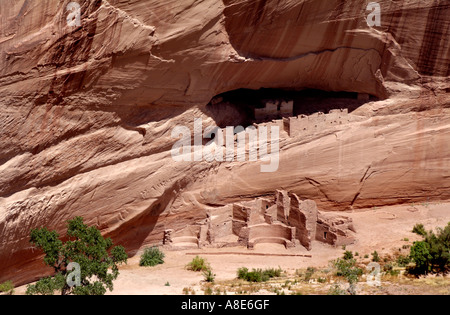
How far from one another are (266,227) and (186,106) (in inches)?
156

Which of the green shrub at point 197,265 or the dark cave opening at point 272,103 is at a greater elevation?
the dark cave opening at point 272,103

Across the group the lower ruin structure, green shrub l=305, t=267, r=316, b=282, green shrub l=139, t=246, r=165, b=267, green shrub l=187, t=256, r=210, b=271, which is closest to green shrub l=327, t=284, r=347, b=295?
green shrub l=305, t=267, r=316, b=282

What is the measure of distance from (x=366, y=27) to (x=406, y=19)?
1072 millimetres

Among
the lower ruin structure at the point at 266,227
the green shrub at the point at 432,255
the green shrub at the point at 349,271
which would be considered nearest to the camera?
the green shrub at the point at 349,271

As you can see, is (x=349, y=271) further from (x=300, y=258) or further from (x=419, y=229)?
(x=419, y=229)

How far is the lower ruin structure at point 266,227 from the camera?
19.4 meters

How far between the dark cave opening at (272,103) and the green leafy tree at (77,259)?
5267 millimetres

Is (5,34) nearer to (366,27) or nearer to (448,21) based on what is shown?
(366,27)

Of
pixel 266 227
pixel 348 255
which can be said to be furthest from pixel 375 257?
pixel 266 227

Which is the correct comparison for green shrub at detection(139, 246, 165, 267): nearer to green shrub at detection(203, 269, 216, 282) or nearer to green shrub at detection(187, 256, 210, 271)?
green shrub at detection(187, 256, 210, 271)

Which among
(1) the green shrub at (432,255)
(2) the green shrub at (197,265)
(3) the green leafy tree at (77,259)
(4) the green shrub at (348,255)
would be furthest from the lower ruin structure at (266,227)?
(3) the green leafy tree at (77,259)

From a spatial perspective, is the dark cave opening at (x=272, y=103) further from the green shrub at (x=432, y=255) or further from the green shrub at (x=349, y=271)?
the green shrub at (x=432, y=255)

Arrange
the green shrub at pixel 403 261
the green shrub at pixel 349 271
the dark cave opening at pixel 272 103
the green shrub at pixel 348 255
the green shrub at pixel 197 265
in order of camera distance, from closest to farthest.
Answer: the green shrub at pixel 349 271 → the green shrub at pixel 403 261 → the green shrub at pixel 197 265 → the green shrub at pixel 348 255 → the dark cave opening at pixel 272 103

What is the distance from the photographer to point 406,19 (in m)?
19.2
